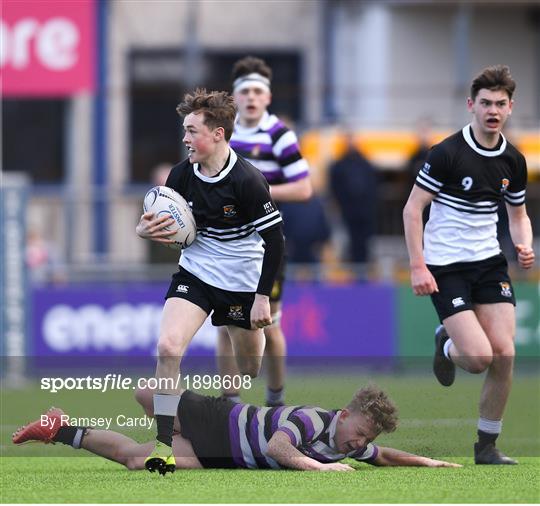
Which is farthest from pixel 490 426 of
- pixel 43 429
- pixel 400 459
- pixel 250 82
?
pixel 250 82

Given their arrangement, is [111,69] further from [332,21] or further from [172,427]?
[172,427]

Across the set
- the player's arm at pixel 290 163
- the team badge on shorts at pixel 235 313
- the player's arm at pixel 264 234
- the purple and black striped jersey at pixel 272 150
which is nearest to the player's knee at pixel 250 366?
the team badge on shorts at pixel 235 313

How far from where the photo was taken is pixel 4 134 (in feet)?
83.2

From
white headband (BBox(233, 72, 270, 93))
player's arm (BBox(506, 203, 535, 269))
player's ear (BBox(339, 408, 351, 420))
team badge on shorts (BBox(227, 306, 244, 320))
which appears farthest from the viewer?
white headband (BBox(233, 72, 270, 93))

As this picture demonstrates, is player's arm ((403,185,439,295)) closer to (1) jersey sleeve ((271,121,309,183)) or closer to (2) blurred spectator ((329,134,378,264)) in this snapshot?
(1) jersey sleeve ((271,121,309,183))

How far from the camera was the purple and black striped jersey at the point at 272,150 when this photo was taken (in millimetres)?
9938

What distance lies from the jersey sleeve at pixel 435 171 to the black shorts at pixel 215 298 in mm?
1173

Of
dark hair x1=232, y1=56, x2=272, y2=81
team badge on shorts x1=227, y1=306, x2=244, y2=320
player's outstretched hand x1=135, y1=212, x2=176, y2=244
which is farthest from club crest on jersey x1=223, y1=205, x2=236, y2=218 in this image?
dark hair x1=232, y1=56, x2=272, y2=81

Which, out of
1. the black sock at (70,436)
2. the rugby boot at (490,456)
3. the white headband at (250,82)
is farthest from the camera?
the white headband at (250,82)

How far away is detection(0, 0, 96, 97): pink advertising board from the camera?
19.8m

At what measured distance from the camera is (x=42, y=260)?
18.0 meters

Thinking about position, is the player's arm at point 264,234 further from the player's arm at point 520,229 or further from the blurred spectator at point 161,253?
the blurred spectator at point 161,253

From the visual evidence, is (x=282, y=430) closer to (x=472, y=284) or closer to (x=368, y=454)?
(x=368, y=454)

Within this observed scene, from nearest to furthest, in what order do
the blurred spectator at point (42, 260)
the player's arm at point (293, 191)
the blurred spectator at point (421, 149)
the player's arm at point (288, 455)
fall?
the player's arm at point (288, 455), the player's arm at point (293, 191), the blurred spectator at point (42, 260), the blurred spectator at point (421, 149)
